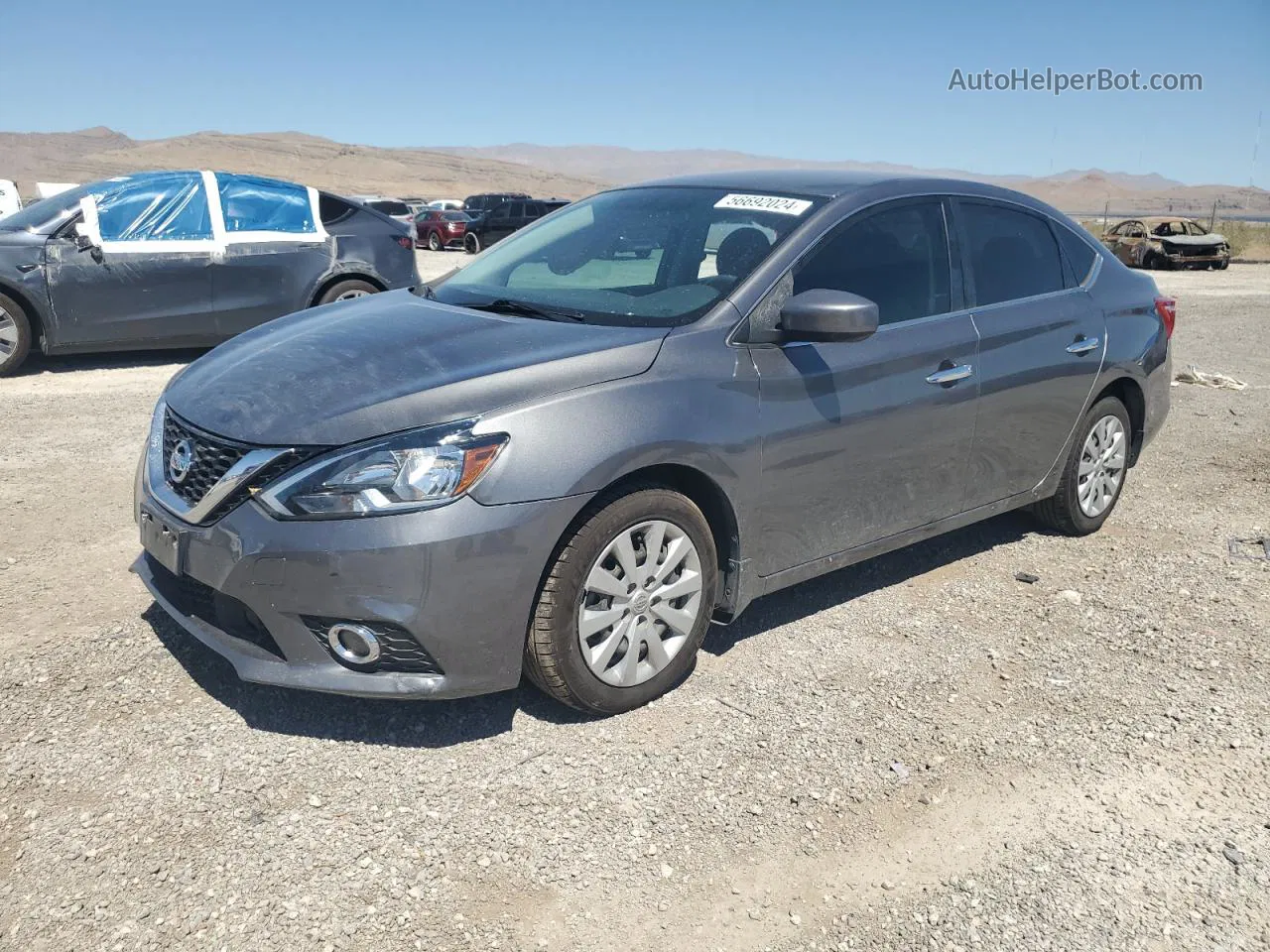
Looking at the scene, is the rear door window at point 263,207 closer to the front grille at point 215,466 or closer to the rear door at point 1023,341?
the front grille at point 215,466

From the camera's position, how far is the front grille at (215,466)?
123 inches

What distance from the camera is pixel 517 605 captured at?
10.5 ft

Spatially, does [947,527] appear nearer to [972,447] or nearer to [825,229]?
[972,447]

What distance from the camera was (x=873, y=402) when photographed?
4.07 m

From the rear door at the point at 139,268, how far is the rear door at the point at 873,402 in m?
6.76

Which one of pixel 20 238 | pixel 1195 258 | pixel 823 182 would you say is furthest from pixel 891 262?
pixel 1195 258

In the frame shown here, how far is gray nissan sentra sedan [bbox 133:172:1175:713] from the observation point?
10.2ft

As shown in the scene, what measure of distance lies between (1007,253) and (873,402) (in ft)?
4.29

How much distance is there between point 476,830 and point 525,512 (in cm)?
89

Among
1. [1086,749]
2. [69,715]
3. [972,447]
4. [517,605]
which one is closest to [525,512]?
[517,605]

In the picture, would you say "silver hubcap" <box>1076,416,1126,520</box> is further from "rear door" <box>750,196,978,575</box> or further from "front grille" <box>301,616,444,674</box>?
"front grille" <box>301,616,444,674</box>

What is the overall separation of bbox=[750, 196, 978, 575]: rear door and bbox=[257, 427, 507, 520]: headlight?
115 centimetres

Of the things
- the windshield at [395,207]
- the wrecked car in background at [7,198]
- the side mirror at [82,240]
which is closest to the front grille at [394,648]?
the side mirror at [82,240]

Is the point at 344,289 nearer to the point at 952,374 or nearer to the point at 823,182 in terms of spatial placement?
the point at 823,182
